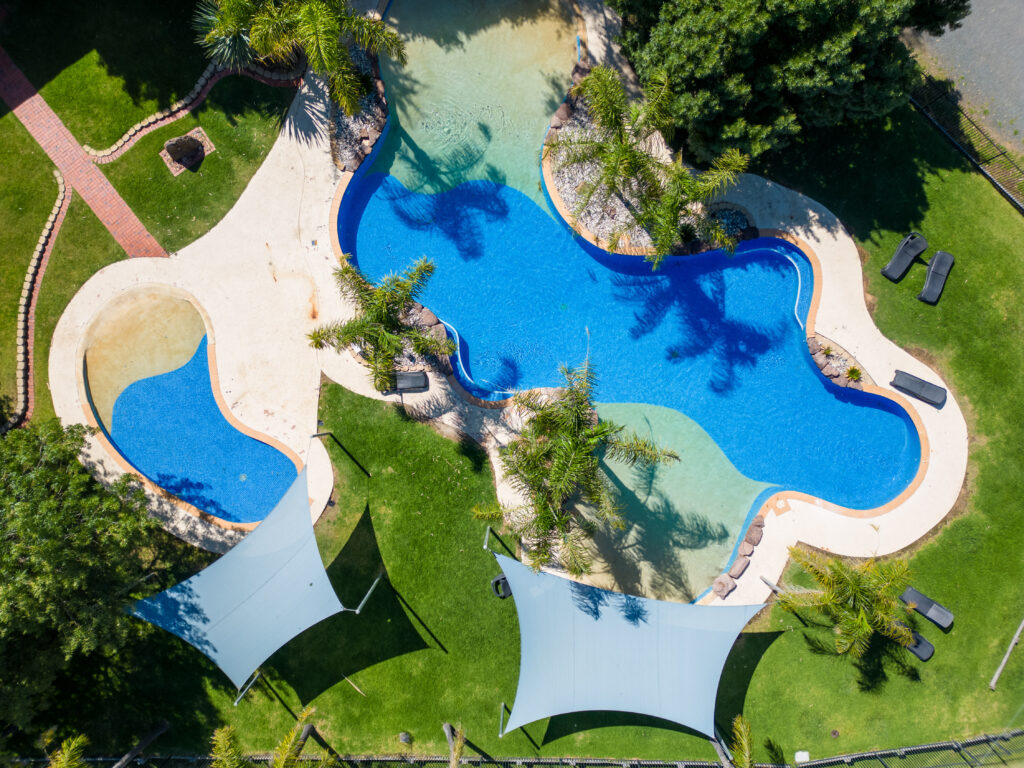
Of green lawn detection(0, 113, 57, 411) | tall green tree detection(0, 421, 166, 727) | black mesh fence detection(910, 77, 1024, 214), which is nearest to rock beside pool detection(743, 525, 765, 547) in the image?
black mesh fence detection(910, 77, 1024, 214)

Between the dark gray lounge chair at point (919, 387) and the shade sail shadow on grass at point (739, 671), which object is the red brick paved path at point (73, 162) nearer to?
the shade sail shadow on grass at point (739, 671)

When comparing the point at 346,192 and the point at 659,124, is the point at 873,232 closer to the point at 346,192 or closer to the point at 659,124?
the point at 659,124

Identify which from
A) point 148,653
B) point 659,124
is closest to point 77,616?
point 148,653

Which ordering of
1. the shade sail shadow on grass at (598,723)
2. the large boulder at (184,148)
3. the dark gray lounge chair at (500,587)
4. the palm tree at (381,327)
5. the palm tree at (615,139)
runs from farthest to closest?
the shade sail shadow on grass at (598,723)
the dark gray lounge chair at (500,587)
the large boulder at (184,148)
the palm tree at (381,327)
the palm tree at (615,139)

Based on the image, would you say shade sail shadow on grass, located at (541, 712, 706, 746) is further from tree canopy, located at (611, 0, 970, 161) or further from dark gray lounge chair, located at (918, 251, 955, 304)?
tree canopy, located at (611, 0, 970, 161)

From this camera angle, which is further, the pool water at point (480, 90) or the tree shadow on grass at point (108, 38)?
the pool water at point (480, 90)

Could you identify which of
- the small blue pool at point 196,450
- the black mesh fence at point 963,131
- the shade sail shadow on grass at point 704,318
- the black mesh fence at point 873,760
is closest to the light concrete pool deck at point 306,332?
the small blue pool at point 196,450
